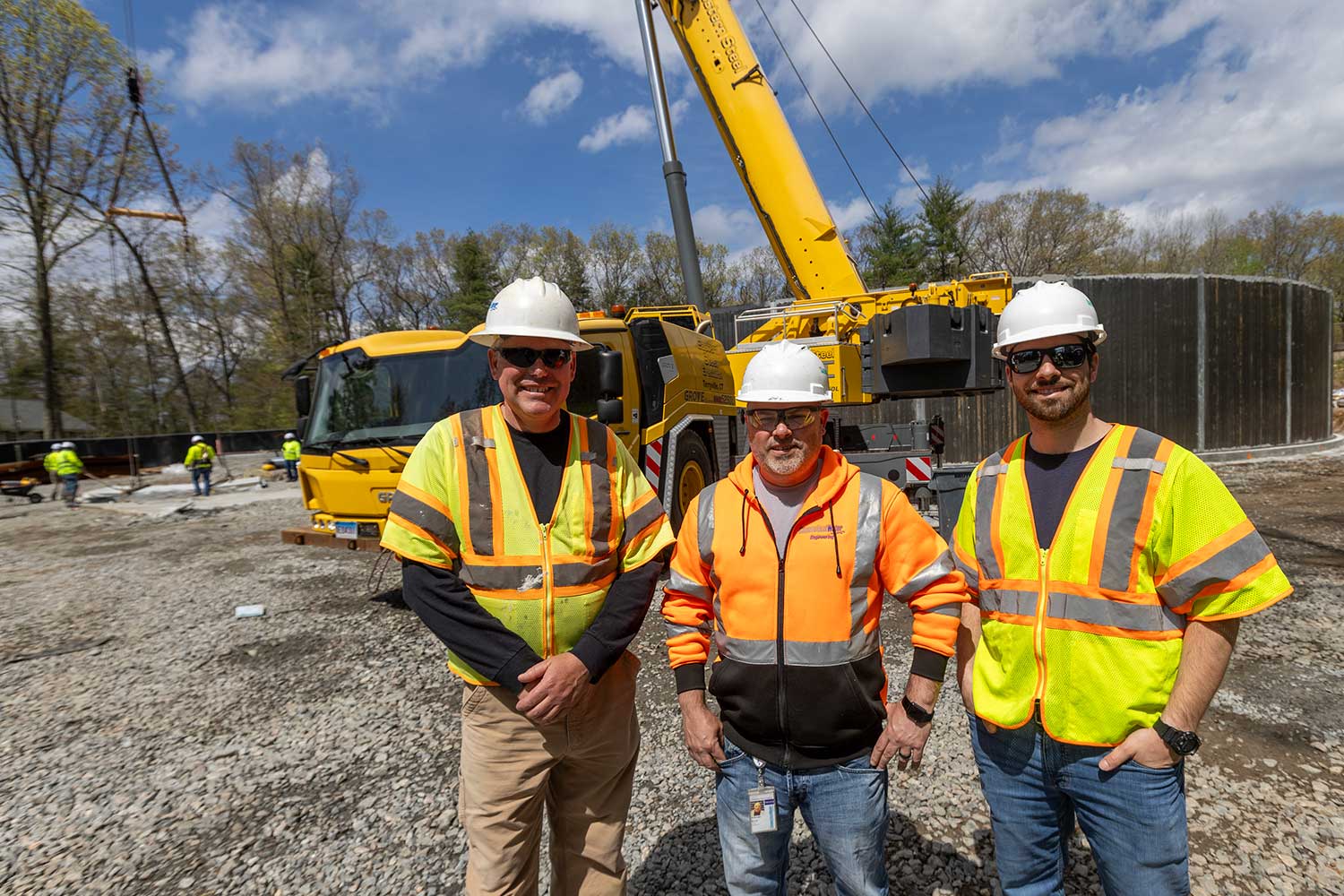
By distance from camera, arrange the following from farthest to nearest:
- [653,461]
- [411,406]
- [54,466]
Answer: [54,466] → [653,461] → [411,406]

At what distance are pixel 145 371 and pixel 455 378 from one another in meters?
30.7

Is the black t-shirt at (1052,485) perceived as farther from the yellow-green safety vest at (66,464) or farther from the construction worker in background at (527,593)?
the yellow-green safety vest at (66,464)

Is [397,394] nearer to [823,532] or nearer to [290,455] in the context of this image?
[823,532]

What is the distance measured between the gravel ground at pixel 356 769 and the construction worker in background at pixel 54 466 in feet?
38.2

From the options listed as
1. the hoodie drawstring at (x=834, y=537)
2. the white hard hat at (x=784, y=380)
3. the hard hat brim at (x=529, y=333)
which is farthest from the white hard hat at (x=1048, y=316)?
the hard hat brim at (x=529, y=333)

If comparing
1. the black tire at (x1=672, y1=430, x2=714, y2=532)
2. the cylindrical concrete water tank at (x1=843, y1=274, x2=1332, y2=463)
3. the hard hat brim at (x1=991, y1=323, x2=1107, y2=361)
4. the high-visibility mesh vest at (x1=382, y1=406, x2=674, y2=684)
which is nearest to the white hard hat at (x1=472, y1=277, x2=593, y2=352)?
the high-visibility mesh vest at (x1=382, y1=406, x2=674, y2=684)

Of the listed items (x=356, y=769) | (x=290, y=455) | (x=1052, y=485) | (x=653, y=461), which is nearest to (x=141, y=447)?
(x=290, y=455)

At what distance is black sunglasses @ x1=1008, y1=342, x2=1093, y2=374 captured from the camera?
5.49 ft

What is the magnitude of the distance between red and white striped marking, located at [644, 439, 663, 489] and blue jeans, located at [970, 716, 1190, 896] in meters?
4.71

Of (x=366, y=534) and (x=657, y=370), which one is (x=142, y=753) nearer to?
(x=366, y=534)

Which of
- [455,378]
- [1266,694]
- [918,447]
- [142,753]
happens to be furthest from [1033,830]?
[918,447]

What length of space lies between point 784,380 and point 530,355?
729 millimetres

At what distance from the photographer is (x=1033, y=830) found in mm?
1714

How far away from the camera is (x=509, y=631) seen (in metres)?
1.81
